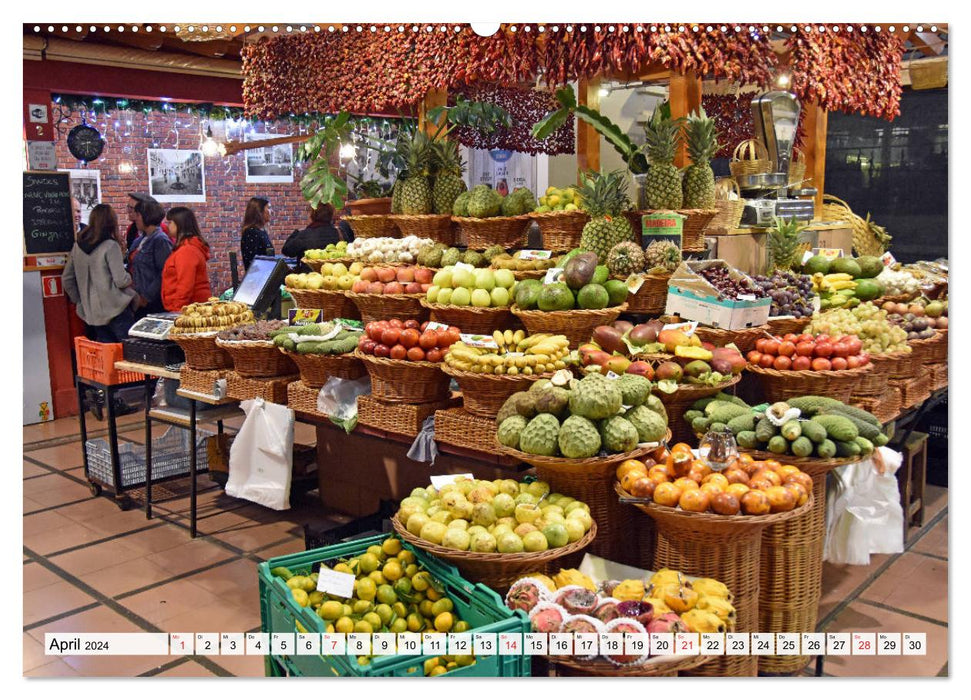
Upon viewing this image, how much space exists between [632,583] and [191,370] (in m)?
2.90

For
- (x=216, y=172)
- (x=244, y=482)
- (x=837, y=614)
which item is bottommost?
(x=837, y=614)

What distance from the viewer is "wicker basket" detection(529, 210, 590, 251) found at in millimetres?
4051

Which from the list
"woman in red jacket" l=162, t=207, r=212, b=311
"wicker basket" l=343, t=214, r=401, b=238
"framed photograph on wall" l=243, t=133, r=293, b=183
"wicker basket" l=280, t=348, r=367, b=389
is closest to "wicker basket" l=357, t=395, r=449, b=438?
"wicker basket" l=280, t=348, r=367, b=389

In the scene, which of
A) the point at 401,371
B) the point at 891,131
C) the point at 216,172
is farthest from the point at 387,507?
the point at 216,172

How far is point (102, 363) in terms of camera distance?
5.05 meters

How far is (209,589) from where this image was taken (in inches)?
157

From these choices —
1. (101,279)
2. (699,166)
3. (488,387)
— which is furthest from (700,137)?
(101,279)

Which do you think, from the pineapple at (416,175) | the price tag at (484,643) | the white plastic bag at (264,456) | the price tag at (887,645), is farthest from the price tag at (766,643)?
the pineapple at (416,175)

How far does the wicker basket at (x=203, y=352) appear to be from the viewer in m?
4.57

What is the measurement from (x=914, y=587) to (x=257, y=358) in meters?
3.28

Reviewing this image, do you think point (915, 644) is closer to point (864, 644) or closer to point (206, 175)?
point (864, 644)

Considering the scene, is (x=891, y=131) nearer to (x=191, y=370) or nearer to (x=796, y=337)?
(x=796, y=337)

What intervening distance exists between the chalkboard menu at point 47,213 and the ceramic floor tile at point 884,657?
21.6ft

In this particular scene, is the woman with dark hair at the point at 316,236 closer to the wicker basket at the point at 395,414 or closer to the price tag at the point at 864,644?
the wicker basket at the point at 395,414
